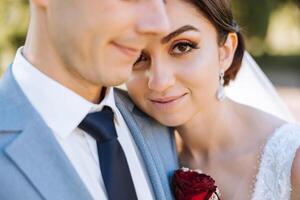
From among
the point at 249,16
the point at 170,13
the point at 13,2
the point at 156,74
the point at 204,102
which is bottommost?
the point at 249,16

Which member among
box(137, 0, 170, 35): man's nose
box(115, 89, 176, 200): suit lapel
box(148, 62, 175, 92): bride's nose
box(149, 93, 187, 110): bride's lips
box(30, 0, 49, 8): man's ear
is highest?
box(30, 0, 49, 8): man's ear

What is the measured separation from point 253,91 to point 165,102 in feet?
3.65

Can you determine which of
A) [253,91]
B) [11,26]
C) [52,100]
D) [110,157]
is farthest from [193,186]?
[11,26]

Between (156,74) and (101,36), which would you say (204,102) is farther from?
(101,36)

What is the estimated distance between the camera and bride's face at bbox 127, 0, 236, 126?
7.70 feet

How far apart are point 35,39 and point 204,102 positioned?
85cm

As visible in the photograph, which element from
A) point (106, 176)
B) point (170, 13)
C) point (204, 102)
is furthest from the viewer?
point (204, 102)

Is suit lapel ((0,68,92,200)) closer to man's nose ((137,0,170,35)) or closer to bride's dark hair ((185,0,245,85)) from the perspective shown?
man's nose ((137,0,170,35))

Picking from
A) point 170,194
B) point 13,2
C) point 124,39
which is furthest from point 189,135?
point 13,2

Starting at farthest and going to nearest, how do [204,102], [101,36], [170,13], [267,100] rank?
[267,100]
[204,102]
[170,13]
[101,36]

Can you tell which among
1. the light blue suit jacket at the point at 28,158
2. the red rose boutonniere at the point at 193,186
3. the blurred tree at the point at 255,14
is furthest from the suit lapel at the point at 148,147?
the blurred tree at the point at 255,14

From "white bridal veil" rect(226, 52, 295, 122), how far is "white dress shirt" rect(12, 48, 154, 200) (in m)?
1.49

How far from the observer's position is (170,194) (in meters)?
2.35

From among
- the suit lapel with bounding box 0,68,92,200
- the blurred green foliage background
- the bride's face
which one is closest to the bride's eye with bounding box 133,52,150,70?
the bride's face
